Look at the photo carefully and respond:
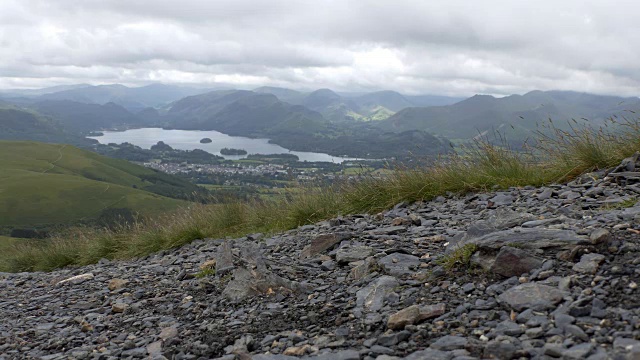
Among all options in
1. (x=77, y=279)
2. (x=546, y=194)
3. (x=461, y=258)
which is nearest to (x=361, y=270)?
(x=461, y=258)

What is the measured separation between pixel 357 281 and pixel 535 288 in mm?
2345

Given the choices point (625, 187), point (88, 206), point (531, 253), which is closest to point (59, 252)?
point (531, 253)

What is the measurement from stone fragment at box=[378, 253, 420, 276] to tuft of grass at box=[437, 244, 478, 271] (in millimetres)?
→ 505

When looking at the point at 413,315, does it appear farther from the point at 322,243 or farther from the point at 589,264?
the point at 322,243

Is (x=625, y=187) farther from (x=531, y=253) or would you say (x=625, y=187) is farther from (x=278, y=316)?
(x=278, y=316)

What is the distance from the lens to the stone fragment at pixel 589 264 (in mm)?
4645

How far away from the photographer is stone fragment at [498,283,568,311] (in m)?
4.25

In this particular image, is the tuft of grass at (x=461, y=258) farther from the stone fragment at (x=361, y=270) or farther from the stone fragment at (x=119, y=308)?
the stone fragment at (x=119, y=308)

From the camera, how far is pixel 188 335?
18.6ft

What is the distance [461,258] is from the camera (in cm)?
566

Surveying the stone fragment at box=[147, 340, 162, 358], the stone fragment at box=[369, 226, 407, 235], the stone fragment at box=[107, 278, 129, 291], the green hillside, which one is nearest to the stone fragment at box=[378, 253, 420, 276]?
the stone fragment at box=[369, 226, 407, 235]

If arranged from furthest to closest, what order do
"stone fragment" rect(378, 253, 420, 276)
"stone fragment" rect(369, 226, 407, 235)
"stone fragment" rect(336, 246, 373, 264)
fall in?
1. "stone fragment" rect(369, 226, 407, 235)
2. "stone fragment" rect(336, 246, 373, 264)
3. "stone fragment" rect(378, 253, 420, 276)

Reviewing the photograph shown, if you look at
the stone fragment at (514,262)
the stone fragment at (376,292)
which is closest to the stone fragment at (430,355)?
the stone fragment at (376,292)

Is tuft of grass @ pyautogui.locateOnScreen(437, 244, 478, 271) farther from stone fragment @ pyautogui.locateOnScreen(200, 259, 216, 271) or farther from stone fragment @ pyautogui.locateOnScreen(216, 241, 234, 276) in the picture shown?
stone fragment @ pyautogui.locateOnScreen(200, 259, 216, 271)
